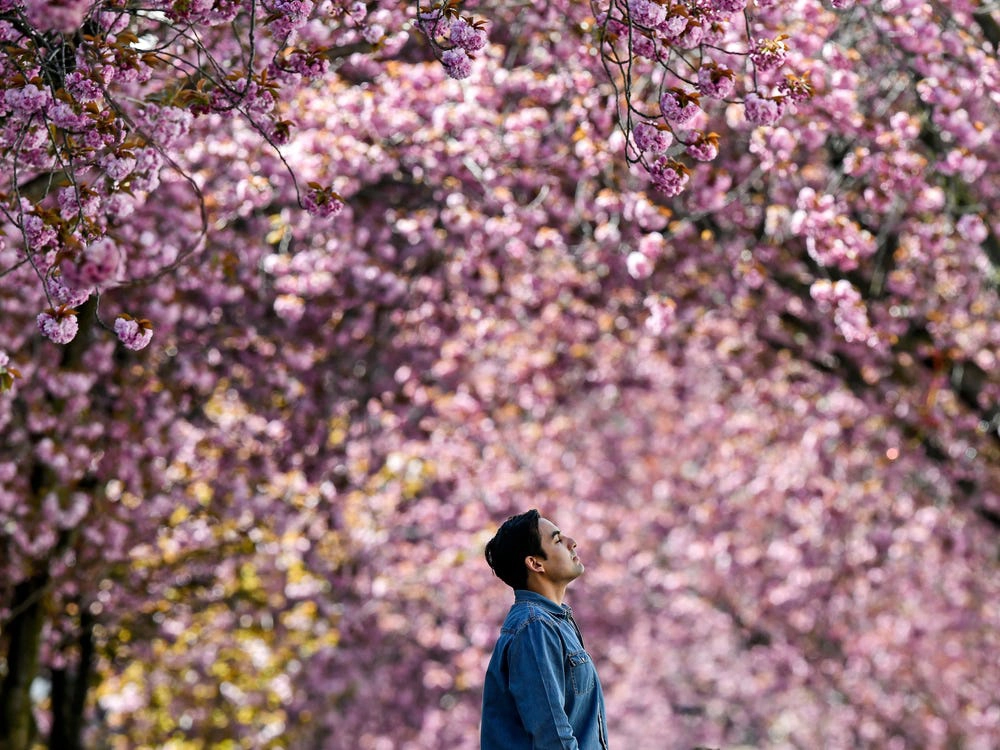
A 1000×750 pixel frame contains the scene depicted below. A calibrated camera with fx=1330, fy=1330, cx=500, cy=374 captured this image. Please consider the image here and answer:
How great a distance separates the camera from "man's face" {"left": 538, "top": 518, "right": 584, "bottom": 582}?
4.51 m

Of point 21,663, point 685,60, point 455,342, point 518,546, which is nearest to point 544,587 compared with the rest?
point 518,546

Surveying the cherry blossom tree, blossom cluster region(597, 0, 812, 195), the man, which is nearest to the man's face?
the man

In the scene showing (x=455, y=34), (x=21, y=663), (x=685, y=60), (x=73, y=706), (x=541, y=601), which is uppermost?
(x=455, y=34)

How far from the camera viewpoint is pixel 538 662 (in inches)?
166

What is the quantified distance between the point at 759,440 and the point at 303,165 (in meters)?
8.22

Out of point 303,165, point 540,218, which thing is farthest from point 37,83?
point 540,218

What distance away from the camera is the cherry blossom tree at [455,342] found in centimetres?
591

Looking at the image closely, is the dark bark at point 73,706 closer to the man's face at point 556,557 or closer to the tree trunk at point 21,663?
the tree trunk at point 21,663

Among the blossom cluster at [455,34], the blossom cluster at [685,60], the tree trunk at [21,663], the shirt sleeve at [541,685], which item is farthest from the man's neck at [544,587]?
the tree trunk at [21,663]

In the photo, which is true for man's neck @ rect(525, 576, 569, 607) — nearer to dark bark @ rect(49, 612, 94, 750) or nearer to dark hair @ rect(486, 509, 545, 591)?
dark hair @ rect(486, 509, 545, 591)

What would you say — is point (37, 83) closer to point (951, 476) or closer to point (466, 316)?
point (466, 316)

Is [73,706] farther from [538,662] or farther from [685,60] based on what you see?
[685,60]

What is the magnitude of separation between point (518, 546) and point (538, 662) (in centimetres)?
47

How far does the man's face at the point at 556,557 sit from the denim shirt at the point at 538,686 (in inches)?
4.1
